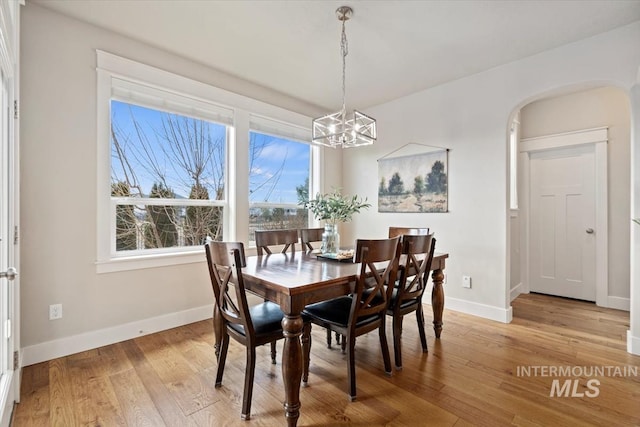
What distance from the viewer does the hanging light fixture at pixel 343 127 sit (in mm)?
2293

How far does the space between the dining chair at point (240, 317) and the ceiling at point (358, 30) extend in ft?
6.12

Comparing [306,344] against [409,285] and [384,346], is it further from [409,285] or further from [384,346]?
[409,285]

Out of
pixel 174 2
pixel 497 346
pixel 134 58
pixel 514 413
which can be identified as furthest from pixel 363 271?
pixel 134 58

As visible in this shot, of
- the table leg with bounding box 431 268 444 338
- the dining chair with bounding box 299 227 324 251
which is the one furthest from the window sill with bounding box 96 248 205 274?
the table leg with bounding box 431 268 444 338

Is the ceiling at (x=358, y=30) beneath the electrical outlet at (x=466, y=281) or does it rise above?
above

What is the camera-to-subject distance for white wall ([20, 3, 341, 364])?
2.21 metres

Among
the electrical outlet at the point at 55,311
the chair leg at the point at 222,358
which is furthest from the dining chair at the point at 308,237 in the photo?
the electrical outlet at the point at 55,311

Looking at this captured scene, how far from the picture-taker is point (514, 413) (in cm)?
168

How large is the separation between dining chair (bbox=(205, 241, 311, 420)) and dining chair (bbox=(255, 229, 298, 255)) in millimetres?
762

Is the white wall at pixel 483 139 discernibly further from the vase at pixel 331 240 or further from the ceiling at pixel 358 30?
the vase at pixel 331 240

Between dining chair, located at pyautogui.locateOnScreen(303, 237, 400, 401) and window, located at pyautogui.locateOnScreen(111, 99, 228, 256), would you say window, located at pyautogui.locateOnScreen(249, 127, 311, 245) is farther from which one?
dining chair, located at pyautogui.locateOnScreen(303, 237, 400, 401)

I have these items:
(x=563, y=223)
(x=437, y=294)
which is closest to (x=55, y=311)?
(x=437, y=294)

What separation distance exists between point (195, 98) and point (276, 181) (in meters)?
1.36

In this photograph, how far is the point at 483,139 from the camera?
3.27m
